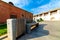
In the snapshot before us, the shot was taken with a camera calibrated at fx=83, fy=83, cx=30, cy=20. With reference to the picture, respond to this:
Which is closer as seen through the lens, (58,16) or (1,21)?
(1,21)

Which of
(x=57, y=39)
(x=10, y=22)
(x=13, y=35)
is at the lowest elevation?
(x=57, y=39)

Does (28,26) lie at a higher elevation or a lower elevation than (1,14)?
lower

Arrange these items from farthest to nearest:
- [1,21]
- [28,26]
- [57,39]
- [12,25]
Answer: [1,21], [28,26], [57,39], [12,25]

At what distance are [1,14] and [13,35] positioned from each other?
5.87 metres

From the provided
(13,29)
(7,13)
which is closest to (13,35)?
(13,29)

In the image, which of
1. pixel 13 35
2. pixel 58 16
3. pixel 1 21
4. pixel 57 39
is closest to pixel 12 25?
pixel 13 35

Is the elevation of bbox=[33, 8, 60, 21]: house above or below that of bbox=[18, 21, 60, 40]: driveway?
above

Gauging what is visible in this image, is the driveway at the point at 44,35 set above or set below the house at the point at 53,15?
below

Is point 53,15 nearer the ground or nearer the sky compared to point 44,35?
nearer the sky

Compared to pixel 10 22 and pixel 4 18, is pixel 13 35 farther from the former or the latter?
pixel 4 18

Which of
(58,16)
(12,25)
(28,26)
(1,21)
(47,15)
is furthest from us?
(47,15)

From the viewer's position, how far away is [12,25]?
178 inches

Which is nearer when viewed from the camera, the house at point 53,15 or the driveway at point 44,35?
the driveway at point 44,35

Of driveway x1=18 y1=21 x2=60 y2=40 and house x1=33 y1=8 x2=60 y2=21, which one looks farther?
house x1=33 y1=8 x2=60 y2=21
